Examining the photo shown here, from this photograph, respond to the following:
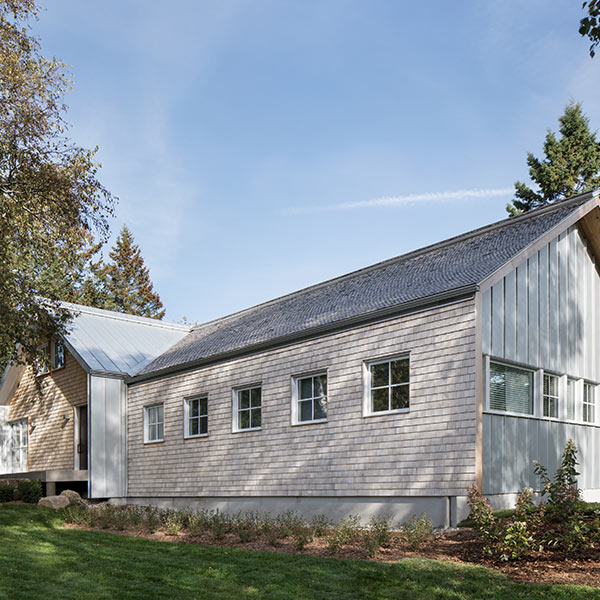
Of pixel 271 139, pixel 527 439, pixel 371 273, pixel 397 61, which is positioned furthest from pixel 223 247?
pixel 527 439

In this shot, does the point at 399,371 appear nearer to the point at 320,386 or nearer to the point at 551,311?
the point at 320,386

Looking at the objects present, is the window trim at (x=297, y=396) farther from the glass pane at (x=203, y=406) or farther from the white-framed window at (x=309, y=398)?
the glass pane at (x=203, y=406)

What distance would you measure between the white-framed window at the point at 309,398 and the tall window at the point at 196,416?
377 centimetres

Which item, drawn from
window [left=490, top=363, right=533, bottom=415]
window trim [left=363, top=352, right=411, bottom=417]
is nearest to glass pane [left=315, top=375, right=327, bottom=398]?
window trim [left=363, top=352, right=411, bottom=417]

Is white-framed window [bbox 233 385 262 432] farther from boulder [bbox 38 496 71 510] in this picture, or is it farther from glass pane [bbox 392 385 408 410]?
boulder [bbox 38 496 71 510]

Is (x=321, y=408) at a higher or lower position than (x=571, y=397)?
lower

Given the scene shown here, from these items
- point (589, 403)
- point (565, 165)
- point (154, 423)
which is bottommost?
point (154, 423)

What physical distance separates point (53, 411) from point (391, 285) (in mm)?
13058

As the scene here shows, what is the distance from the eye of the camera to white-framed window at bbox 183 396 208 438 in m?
18.1

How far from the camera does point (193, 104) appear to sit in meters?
17.7

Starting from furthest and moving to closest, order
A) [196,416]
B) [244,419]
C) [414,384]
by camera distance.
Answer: [196,416] → [244,419] → [414,384]

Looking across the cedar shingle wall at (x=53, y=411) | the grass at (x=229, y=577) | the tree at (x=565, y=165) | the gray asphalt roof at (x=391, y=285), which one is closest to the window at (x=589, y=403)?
the gray asphalt roof at (x=391, y=285)

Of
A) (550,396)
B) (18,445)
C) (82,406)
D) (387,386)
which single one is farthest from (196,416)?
(18,445)

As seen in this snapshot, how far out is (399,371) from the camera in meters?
12.9
